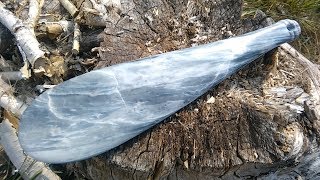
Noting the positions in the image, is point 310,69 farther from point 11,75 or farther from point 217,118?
point 11,75

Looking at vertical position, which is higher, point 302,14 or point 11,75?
point 11,75

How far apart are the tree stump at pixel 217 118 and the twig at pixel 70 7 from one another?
197 millimetres

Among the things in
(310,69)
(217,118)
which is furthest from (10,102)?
(310,69)

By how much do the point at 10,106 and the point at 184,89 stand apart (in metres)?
0.57

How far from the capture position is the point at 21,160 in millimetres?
1650

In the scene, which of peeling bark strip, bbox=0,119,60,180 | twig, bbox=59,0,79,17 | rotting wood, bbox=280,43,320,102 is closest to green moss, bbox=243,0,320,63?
rotting wood, bbox=280,43,320,102

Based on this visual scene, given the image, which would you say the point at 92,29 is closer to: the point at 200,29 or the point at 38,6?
the point at 38,6

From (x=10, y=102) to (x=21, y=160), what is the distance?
0.59 feet

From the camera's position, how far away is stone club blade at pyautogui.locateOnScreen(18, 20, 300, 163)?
135 cm

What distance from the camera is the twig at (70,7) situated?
1.67 meters

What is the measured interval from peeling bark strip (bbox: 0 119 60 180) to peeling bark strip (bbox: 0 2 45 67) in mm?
237

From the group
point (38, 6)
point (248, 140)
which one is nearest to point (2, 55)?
point (38, 6)

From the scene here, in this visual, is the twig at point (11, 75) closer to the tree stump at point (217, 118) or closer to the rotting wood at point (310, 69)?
the tree stump at point (217, 118)

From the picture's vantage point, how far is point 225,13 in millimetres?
1578
